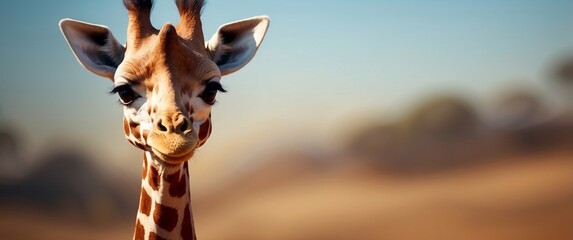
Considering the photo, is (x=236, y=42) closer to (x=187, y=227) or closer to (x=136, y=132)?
(x=136, y=132)

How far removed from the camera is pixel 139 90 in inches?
125

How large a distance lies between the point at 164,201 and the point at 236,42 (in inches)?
32.6

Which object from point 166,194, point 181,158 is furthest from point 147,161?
point 181,158

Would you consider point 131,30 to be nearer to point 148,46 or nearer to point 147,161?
point 148,46

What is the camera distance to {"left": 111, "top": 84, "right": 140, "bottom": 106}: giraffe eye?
3.20 meters

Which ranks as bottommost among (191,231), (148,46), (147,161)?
(191,231)

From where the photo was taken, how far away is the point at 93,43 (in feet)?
11.5

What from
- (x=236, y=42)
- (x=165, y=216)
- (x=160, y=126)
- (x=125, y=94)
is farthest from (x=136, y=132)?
(x=236, y=42)

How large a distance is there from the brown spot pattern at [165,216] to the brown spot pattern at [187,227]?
0.05 metres

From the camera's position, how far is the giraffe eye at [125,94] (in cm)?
320

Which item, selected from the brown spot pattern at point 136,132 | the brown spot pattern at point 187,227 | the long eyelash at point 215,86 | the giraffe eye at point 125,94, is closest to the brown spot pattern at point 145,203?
the brown spot pattern at point 187,227

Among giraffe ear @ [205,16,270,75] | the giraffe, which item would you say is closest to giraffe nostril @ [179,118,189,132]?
the giraffe

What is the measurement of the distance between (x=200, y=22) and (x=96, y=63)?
0.47m

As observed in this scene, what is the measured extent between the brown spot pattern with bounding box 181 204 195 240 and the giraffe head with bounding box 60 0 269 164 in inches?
12.8
